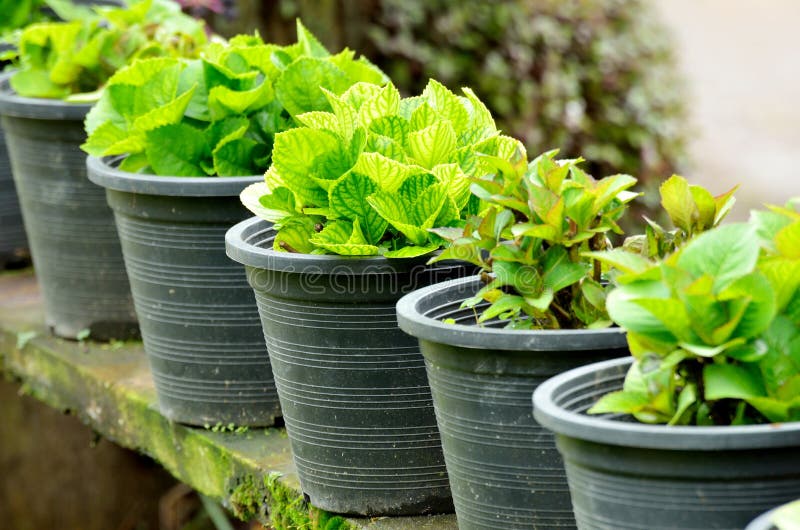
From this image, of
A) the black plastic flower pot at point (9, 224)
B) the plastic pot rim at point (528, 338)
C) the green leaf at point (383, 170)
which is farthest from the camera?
the black plastic flower pot at point (9, 224)

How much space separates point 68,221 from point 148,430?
70 cm

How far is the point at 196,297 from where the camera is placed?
243cm

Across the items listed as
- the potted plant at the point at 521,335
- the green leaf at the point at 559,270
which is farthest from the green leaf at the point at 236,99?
the green leaf at the point at 559,270

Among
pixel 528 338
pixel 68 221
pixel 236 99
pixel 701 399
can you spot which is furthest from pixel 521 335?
pixel 68 221

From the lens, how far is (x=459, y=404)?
66.0 inches

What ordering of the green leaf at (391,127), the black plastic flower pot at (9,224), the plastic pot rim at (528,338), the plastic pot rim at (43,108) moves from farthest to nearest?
the black plastic flower pot at (9,224), the plastic pot rim at (43,108), the green leaf at (391,127), the plastic pot rim at (528,338)

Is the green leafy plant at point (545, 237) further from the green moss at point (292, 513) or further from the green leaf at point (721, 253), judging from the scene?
the green moss at point (292, 513)

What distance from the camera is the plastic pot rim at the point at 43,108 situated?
308 centimetres

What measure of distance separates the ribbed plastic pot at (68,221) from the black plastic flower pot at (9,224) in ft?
2.73

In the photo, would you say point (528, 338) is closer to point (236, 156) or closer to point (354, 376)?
point (354, 376)

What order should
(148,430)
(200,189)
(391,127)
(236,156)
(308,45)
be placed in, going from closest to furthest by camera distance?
(391,127), (200,189), (236,156), (308,45), (148,430)

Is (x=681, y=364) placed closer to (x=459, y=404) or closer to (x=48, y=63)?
(x=459, y=404)

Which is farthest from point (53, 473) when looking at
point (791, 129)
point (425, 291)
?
point (791, 129)

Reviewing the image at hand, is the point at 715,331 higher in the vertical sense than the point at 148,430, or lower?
higher
